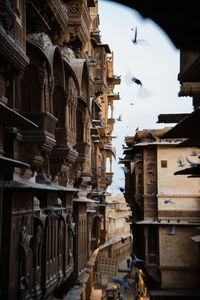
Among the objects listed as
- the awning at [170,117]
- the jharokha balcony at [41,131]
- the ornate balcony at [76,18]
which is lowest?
the jharokha balcony at [41,131]

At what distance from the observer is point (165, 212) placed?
27.8 m

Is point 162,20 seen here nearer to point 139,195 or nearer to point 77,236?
point 77,236

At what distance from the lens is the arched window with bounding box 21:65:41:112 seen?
36.4 feet

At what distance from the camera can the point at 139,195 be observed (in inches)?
1153

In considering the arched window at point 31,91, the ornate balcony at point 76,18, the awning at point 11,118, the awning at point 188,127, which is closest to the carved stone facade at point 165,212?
the ornate balcony at point 76,18

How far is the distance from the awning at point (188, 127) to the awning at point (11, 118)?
9.91ft

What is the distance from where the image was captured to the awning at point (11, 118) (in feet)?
22.4

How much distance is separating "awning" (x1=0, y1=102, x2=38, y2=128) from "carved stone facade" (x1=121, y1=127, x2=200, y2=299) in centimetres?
1837

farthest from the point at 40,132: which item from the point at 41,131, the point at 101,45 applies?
the point at 101,45

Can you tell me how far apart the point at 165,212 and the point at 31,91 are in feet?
61.2

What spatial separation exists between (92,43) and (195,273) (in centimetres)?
1649

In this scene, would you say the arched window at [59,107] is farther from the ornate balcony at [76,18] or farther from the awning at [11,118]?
the awning at [11,118]

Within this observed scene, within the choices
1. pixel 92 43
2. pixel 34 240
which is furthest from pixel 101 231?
pixel 34 240

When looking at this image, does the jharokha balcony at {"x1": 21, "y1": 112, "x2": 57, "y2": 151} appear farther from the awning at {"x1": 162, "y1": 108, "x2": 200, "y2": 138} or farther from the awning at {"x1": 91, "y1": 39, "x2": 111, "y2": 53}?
the awning at {"x1": 91, "y1": 39, "x2": 111, "y2": 53}
